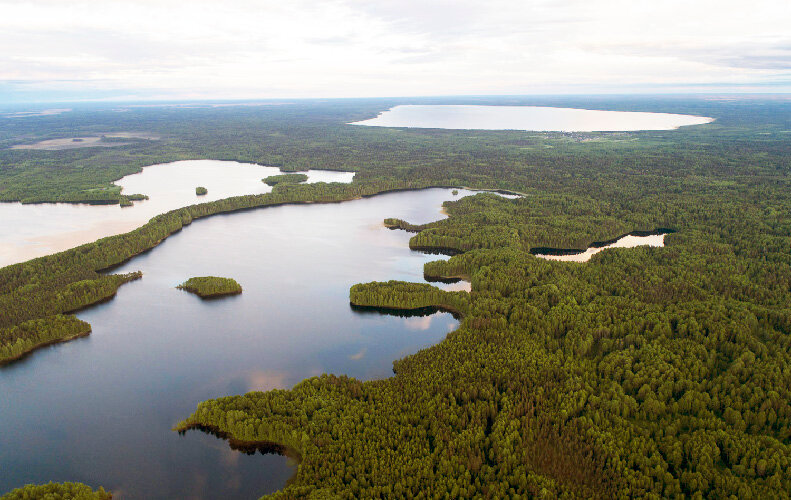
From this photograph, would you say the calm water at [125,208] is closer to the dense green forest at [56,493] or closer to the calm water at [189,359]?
the calm water at [189,359]

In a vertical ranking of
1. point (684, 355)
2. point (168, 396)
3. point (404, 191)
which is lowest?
point (168, 396)

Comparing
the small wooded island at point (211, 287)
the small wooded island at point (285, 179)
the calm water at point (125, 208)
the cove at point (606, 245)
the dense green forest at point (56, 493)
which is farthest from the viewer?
the small wooded island at point (285, 179)

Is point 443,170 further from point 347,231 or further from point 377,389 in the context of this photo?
point 377,389

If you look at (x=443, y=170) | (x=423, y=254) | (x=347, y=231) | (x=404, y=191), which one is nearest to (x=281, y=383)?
(x=423, y=254)

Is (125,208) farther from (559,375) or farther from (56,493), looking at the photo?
(559,375)

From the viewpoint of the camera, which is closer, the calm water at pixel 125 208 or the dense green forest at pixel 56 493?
the dense green forest at pixel 56 493

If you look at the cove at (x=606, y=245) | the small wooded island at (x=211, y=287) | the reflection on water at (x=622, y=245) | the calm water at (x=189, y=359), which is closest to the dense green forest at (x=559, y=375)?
the cove at (x=606, y=245)
